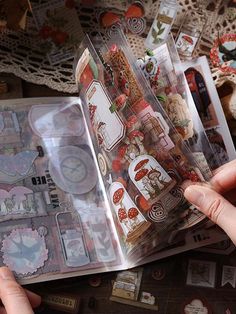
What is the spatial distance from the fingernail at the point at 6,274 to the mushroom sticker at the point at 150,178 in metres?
0.19

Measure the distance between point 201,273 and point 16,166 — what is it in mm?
292

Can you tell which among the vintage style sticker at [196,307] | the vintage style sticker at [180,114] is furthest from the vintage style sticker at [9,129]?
the vintage style sticker at [196,307]

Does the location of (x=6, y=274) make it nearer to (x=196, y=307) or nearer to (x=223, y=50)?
(x=196, y=307)

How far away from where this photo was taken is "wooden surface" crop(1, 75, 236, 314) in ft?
2.42

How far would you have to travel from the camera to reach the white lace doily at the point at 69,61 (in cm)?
85

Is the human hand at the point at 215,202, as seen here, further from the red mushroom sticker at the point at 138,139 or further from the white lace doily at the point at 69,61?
the white lace doily at the point at 69,61

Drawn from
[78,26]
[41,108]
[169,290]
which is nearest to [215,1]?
[78,26]

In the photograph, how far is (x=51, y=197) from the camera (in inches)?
30.4

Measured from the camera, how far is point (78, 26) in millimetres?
872

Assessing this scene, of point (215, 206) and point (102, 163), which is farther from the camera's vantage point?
point (102, 163)

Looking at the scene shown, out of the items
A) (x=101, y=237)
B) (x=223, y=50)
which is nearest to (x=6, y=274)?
(x=101, y=237)

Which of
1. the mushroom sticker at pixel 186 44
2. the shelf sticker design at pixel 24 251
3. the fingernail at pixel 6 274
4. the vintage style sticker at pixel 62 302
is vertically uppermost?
the mushroom sticker at pixel 186 44

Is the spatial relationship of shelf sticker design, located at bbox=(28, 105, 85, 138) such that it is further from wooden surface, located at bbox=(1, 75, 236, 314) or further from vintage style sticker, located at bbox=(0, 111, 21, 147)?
wooden surface, located at bbox=(1, 75, 236, 314)

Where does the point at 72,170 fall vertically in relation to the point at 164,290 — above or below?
above
